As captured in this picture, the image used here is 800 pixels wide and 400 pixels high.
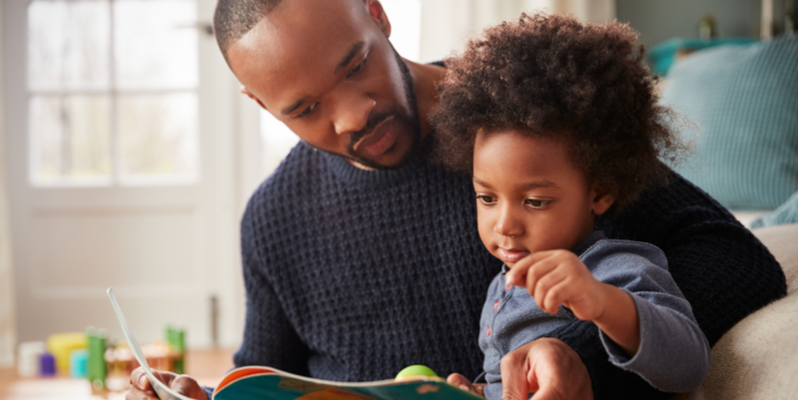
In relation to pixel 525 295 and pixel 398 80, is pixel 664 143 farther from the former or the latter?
pixel 398 80

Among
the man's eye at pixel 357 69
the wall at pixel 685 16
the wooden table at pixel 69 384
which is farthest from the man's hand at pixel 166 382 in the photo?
the wall at pixel 685 16

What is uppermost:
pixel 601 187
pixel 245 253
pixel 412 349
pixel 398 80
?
pixel 398 80

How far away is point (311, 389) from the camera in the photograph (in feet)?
1.52

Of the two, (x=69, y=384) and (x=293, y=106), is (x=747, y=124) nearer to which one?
(x=293, y=106)

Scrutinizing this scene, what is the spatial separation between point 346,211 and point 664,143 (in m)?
0.42

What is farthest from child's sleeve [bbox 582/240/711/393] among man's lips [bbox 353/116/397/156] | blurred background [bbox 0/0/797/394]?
blurred background [bbox 0/0/797/394]

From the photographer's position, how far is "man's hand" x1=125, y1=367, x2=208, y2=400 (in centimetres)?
62

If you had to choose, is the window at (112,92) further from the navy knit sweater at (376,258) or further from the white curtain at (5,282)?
the navy knit sweater at (376,258)

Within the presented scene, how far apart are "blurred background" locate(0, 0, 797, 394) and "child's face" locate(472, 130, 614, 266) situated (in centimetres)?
203

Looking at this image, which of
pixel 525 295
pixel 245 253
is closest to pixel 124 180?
pixel 245 253

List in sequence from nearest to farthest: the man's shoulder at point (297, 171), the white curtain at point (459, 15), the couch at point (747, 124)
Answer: the man's shoulder at point (297, 171) < the couch at point (747, 124) < the white curtain at point (459, 15)

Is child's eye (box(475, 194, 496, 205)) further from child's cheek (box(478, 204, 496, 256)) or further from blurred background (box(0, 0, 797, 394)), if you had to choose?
blurred background (box(0, 0, 797, 394))

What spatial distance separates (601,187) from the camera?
596mm

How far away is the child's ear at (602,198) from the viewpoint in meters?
0.60
